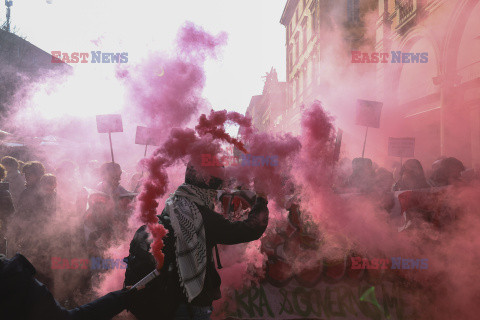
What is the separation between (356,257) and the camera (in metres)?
3.71

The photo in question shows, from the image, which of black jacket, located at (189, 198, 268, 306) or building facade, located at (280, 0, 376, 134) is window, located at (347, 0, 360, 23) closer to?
building facade, located at (280, 0, 376, 134)

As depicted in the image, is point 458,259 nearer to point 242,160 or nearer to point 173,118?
point 242,160

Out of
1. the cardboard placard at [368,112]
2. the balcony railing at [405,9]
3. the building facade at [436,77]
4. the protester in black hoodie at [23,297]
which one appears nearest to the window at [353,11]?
the building facade at [436,77]

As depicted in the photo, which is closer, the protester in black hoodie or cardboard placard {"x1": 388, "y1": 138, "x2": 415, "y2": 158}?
the protester in black hoodie

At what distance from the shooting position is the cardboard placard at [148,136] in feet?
13.6

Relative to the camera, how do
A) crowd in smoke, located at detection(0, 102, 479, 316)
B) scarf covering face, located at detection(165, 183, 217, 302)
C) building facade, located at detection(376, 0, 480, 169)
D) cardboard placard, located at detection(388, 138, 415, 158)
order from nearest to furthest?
1. scarf covering face, located at detection(165, 183, 217, 302)
2. crowd in smoke, located at detection(0, 102, 479, 316)
3. cardboard placard, located at detection(388, 138, 415, 158)
4. building facade, located at detection(376, 0, 480, 169)

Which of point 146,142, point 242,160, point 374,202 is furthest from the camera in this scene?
point 146,142

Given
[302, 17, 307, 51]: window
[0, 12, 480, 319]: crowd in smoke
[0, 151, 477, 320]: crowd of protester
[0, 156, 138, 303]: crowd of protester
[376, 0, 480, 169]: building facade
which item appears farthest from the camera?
[302, 17, 307, 51]: window

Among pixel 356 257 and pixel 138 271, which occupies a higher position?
pixel 138 271

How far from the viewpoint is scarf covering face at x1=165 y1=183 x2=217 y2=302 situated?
219cm

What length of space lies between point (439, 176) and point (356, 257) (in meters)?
2.27

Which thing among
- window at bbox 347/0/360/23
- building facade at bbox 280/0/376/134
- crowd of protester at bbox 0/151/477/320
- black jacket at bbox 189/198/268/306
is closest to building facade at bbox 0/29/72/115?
building facade at bbox 280/0/376/134

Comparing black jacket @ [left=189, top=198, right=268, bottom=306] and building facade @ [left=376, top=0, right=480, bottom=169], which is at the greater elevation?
building facade @ [left=376, top=0, right=480, bottom=169]

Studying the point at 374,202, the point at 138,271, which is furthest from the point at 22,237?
the point at 374,202
